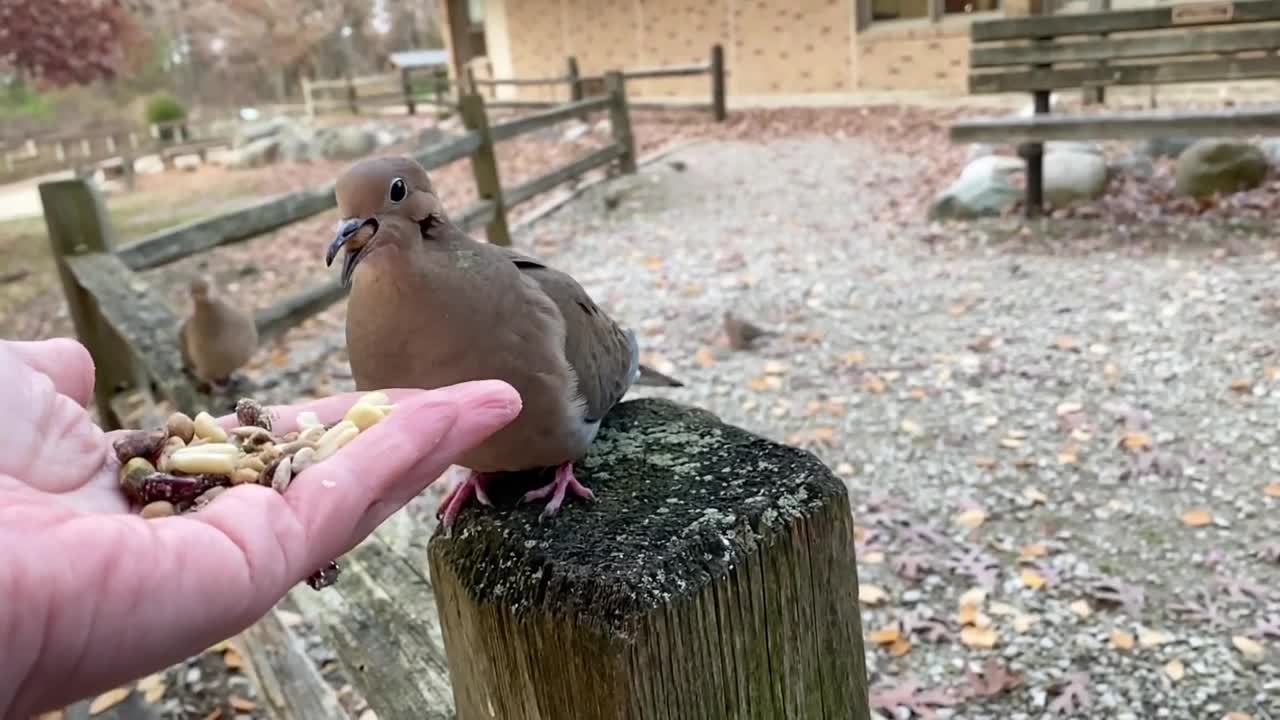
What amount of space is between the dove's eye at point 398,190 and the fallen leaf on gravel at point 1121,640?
7.60 feet

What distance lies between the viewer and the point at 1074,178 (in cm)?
717

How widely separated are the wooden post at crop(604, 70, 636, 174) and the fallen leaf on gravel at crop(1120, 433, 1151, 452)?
695 cm

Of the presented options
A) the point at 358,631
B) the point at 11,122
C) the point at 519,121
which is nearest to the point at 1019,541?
the point at 358,631

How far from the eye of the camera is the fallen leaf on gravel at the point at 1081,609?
9.57 feet

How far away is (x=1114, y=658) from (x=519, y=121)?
6.34 metres

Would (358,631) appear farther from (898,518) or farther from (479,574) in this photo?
(898,518)

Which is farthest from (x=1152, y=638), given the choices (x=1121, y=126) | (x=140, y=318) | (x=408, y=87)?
(x=408, y=87)

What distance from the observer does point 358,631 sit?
221 centimetres

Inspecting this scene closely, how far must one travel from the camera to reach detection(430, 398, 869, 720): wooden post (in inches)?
44.4

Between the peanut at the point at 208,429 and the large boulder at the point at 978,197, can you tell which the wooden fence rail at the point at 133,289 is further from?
the large boulder at the point at 978,197

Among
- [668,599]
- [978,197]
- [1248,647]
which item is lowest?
[1248,647]

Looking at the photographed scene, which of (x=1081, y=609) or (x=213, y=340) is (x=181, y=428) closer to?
(x=1081, y=609)

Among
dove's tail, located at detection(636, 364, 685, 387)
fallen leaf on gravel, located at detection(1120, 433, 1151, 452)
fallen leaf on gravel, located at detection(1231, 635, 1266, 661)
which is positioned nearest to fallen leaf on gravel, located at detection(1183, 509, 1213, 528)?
fallen leaf on gravel, located at detection(1120, 433, 1151, 452)

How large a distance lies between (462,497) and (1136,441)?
3089 mm
